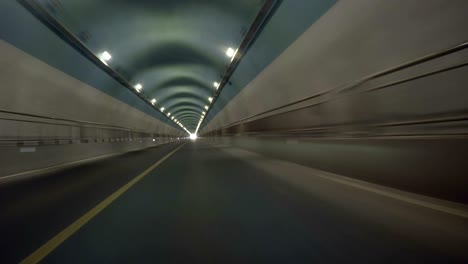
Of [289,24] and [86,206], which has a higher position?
[289,24]

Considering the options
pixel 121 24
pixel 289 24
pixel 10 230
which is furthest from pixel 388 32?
pixel 121 24

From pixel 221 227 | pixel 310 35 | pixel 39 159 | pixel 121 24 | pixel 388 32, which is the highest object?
pixel 121 24

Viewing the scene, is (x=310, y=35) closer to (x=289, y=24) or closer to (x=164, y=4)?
(x=289, y=24)

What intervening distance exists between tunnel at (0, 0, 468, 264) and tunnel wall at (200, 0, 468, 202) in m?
0.03

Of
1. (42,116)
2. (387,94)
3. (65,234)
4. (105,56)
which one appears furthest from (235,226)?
(105,56)

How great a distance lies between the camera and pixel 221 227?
414 cm

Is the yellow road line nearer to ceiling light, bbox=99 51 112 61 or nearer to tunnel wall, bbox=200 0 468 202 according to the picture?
tunnel wall, bbox=200 0 468 202

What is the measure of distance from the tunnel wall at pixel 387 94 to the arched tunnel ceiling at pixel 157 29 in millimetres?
2944

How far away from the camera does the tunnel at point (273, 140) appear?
11.8ft

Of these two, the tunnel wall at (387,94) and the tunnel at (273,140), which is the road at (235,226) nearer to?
the tunnel at (273,140)

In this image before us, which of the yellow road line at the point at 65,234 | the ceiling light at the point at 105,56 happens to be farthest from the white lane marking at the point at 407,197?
the ceiling light at the point at 105,56

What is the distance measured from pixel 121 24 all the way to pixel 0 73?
14.2 feet

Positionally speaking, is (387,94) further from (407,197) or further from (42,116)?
(42,116)

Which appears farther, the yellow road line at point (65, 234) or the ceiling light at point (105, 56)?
the ceiling light at point (105, 56)
